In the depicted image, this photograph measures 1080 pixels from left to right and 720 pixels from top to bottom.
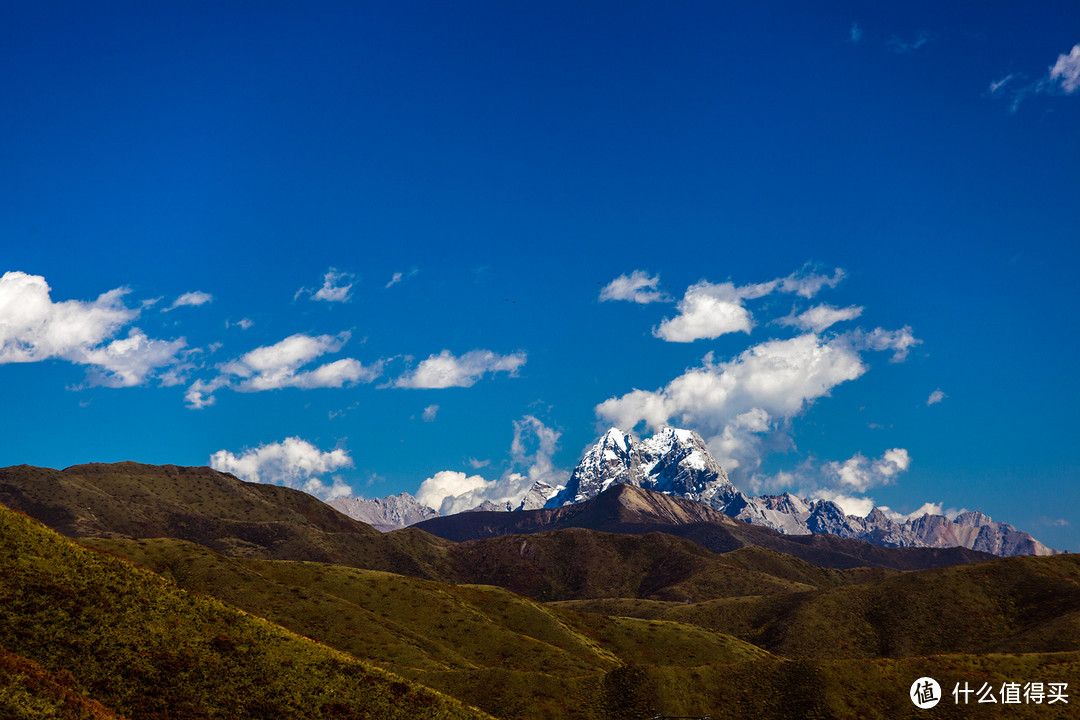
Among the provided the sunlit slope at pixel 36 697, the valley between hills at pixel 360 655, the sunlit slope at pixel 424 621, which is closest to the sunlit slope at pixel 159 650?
the valley between hills at pixel 360 655

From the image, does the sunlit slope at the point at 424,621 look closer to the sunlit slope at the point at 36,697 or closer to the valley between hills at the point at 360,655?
the valley between hills at the point at 360,655

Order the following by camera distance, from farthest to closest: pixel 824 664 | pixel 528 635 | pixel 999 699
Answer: pixel 528 635
pixel 824 664
pixel 999 699

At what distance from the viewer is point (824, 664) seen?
316ft

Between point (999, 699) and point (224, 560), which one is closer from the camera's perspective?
point (999, 699)

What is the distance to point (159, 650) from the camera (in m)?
58.1

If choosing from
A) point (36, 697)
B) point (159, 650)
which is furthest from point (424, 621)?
point (36, 697)

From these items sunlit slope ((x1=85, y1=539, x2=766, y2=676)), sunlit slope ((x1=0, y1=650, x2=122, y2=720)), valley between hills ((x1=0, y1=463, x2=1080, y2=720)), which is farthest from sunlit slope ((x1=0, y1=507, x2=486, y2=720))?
sunlit slope ((x1=85, y1=539, x2=766, y2=676))

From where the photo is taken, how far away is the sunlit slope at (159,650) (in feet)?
178

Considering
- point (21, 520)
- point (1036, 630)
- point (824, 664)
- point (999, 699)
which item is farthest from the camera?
point (1036, 630)

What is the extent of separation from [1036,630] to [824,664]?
112 metres

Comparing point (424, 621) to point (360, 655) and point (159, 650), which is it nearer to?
point (360, 655)

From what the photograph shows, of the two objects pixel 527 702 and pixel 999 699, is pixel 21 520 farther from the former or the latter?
pixel 999 699

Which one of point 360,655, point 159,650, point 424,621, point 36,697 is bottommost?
point 360,655

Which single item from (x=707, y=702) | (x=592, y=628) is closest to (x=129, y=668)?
(x=707, y=702)
